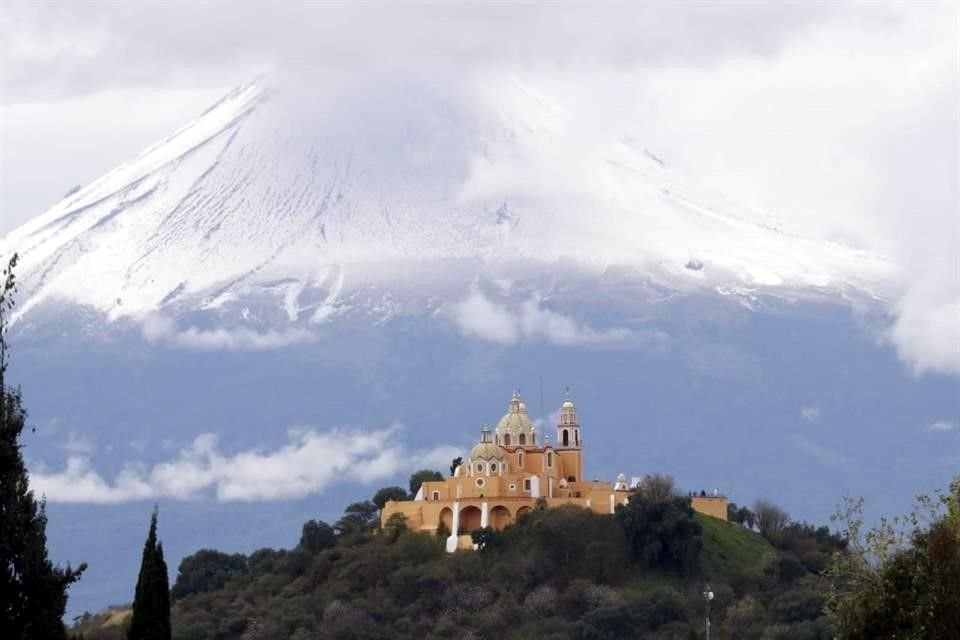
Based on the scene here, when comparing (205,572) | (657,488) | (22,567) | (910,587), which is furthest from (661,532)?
(22,567)

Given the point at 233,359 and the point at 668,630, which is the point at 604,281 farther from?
the point at 668,630

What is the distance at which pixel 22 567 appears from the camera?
35.4 m

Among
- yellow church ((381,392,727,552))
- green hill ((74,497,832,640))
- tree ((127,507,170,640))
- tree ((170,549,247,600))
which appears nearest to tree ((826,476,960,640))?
tree ((127,507,170,640))

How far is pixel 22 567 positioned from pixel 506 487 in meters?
59.4

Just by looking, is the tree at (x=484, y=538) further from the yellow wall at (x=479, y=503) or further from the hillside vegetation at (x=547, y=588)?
the yellow wall at (x=479, y=503)

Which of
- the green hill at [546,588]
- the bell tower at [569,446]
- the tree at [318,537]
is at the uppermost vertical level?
the bell tower at [569,446]

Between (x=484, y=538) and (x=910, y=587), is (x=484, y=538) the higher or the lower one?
the higher one

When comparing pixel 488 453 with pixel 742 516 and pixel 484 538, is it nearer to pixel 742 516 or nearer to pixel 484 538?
pixel 484 538

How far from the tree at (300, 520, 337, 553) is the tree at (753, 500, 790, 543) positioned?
17728 mm

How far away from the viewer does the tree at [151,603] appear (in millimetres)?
38781

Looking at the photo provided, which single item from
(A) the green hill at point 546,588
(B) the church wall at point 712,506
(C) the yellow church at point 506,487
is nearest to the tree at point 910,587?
(A) the green hill at point 546,588

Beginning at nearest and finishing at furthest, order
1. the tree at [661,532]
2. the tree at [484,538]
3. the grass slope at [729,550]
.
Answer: the tree at [661,532], the tree at [484,538], the grass slope at [729,550]

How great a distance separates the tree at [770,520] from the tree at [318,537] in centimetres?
1773

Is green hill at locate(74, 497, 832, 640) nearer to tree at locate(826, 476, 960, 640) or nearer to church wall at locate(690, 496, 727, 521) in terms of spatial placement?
church wall at locate(690, 496, 727, 521)
